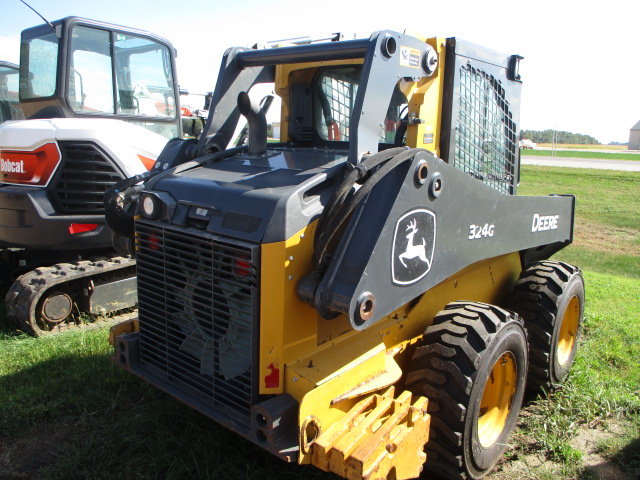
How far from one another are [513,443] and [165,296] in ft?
7.75

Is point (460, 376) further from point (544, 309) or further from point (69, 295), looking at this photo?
point (69, 295)

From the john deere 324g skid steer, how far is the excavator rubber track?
202 cm

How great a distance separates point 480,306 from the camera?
130 inches

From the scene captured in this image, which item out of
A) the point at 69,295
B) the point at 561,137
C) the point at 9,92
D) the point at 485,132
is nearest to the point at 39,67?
the point at 69,295

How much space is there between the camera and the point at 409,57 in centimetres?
302

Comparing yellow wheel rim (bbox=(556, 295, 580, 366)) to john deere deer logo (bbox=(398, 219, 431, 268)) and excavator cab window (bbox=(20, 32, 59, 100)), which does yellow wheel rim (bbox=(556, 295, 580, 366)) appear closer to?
john deere deer logo (bbox=(398, 219, 431, 268))

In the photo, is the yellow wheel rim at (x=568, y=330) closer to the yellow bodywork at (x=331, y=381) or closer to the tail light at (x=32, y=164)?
the yellow bodywork at (x=331, y=381)

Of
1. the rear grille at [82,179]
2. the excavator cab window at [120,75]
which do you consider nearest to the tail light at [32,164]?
the rear grille at [82,179]

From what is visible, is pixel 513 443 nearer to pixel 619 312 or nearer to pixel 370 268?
pixel 370 268

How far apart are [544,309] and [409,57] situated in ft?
6.89

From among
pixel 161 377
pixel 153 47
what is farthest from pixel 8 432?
pixel 153 47

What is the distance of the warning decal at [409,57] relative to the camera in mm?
2957

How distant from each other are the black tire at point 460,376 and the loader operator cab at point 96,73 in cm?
436

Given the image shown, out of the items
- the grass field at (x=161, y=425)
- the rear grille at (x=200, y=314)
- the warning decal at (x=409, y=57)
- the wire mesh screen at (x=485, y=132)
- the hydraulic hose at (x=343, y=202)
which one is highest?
the warning decal at (x=409, y=57)
